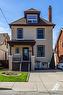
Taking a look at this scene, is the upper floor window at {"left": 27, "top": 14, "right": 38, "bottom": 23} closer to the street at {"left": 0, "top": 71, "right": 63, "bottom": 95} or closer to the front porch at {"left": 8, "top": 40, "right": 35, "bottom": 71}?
the front porch at {"left": 8, "top": 40, "right": 35, "bottom": 71}

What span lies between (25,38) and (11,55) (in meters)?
4.18

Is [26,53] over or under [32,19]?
under

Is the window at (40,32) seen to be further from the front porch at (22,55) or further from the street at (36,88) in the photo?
the street at (36,88)

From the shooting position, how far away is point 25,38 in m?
43.4

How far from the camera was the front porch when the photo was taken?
39.7 metres

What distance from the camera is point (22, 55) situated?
42.9 m

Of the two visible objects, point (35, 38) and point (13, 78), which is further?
point (35, 38)

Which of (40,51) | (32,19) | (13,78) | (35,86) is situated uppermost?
(32,19)

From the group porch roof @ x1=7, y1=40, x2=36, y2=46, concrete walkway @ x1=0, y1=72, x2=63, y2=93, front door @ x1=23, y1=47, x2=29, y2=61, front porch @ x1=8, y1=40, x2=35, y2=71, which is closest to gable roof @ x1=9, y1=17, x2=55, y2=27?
porch roof @ x1=7, y1=40, x2=36, y2=46

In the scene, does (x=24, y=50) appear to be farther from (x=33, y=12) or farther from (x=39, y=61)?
(x=33, y=12)

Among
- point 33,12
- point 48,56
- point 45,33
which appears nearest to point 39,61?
point 48,56

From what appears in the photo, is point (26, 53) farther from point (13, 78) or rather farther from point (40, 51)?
point (13, 78)

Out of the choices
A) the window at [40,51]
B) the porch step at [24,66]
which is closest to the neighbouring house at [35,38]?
the window at [40,51]

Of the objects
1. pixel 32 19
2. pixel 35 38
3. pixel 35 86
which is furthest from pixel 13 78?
pixel 32 19
